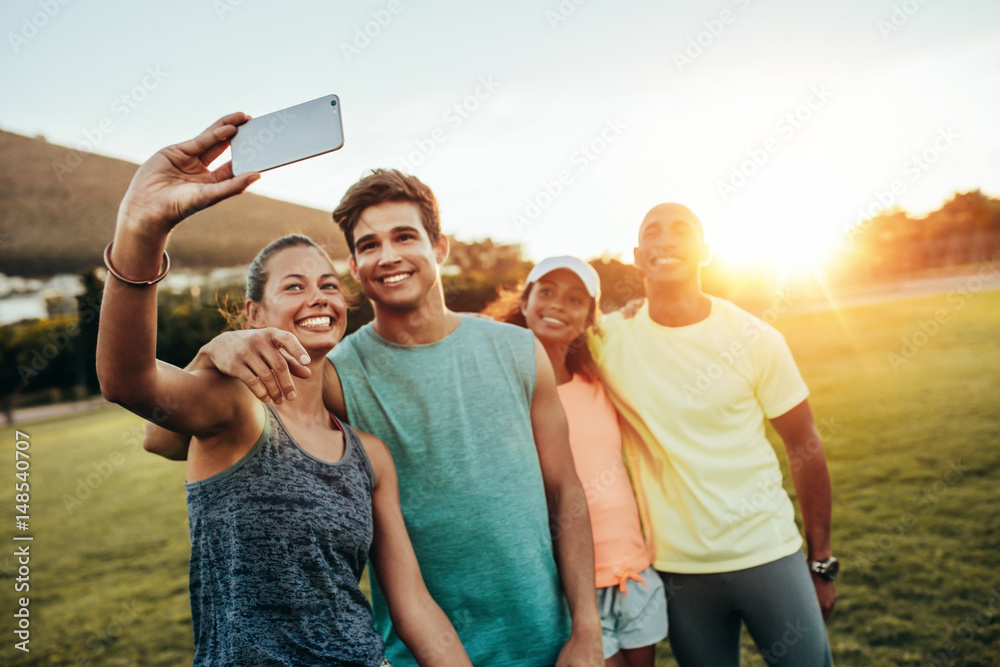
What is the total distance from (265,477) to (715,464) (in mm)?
1929

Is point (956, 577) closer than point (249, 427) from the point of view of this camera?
No

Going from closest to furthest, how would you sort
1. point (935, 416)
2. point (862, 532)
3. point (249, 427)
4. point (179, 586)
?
point (249, 427)
point (862, 532)
point (179, 586)
point (935, 416)

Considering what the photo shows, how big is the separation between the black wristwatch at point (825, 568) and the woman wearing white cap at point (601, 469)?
33.2 inches

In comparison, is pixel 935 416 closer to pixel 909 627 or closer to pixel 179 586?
pixel 909 627

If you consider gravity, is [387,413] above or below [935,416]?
above

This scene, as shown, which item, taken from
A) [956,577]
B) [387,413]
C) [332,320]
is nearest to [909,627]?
[956,577]

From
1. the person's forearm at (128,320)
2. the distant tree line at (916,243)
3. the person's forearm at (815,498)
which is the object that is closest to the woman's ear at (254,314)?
the person's forearm at (128,320)

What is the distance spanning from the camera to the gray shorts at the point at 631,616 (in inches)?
102

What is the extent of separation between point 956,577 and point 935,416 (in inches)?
227

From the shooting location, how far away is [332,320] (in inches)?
83.9

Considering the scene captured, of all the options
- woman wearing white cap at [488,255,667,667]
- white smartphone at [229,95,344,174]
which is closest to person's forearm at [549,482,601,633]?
woman wearing white cap at [488,255,667,667]

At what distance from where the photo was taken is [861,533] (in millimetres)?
5801

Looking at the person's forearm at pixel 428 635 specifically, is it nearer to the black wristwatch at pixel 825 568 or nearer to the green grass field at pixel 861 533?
the black wristwatch at pixel 825 568

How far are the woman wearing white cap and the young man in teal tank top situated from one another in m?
0.30
